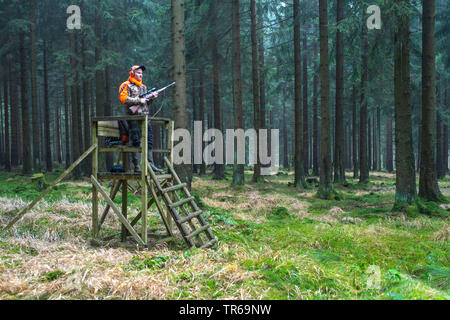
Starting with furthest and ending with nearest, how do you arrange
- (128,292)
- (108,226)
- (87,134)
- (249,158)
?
(249,158) < (87,134) < (108,226) < (128,292)

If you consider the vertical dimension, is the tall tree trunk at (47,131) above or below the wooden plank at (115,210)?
above

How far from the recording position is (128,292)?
386 centimetres

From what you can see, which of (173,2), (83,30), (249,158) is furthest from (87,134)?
(249,158)

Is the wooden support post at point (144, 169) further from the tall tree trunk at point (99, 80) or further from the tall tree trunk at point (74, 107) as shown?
the tall tree trunk at point (74, 107)

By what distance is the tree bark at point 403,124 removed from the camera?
9.80 m

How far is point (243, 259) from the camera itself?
517 centimetres

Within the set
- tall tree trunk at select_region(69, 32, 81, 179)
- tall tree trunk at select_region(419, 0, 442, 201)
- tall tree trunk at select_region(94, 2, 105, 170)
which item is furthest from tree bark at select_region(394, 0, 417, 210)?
tall tree trunk at select_region(69, 32, 81, 179)

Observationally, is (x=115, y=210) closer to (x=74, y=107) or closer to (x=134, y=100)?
(x=134, y=100)

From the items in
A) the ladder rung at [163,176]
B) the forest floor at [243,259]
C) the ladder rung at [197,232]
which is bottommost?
the forest floor at [243,259]

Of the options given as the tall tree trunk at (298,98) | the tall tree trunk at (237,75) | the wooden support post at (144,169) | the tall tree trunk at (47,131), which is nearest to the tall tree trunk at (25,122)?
the tall tree trunk at (47,131)

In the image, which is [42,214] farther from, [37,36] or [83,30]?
[37,36]

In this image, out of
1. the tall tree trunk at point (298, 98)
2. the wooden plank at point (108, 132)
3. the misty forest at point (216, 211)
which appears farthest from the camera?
the tall tree trunk at point (298, 98)

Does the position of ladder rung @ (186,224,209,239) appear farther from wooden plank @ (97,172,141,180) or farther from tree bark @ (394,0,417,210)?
tree bark @ (394,0,417,210)
